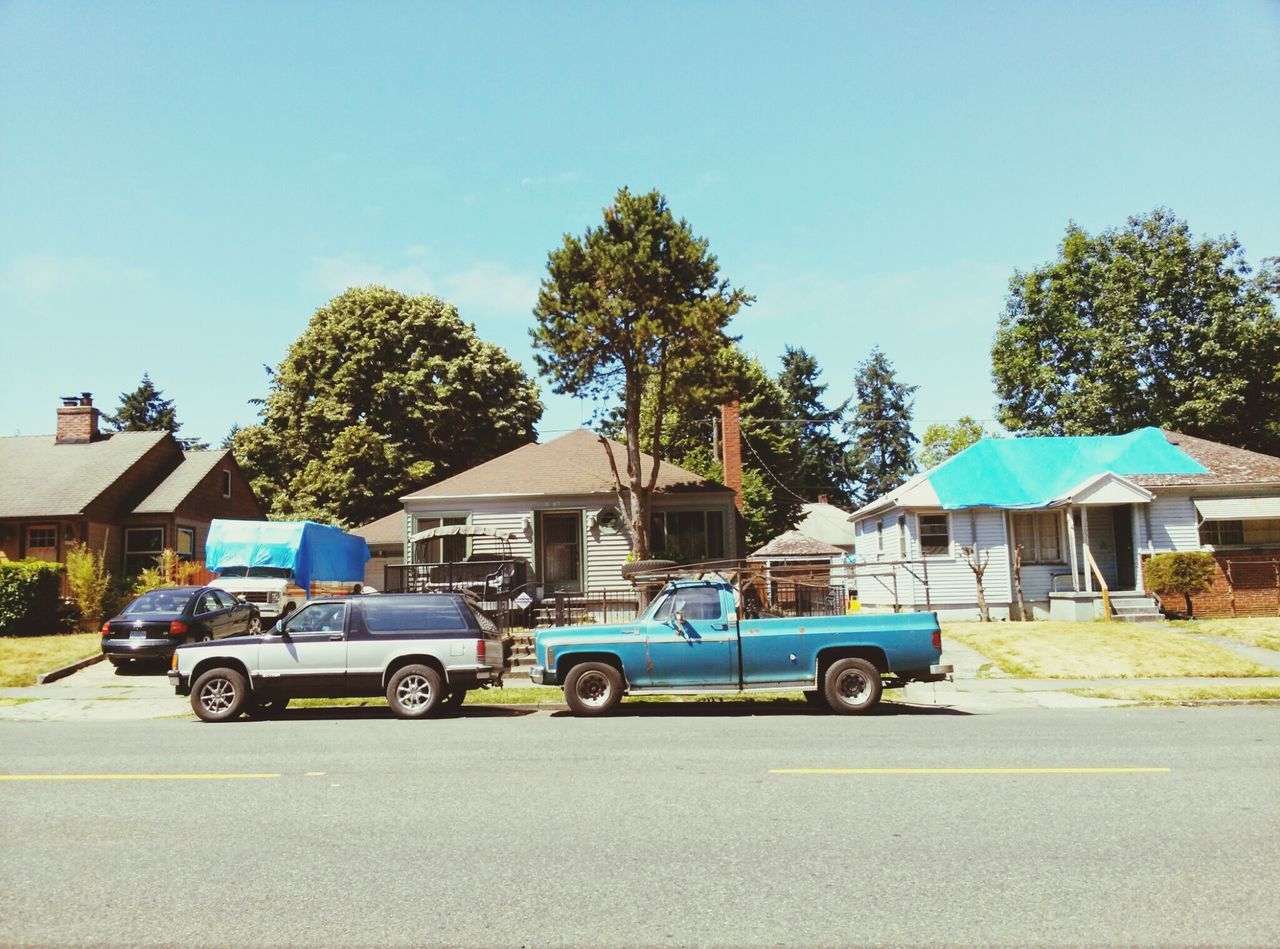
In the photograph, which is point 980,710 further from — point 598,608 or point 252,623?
point 252,623

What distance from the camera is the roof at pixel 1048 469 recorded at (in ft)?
86.8

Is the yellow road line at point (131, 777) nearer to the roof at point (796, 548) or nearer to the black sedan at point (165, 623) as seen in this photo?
the black sedan at point (165, 623)

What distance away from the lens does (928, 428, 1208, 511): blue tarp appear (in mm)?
26703

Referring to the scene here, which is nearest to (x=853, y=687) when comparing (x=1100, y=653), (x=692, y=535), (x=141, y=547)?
(x=1100, y=653)

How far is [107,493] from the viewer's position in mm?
32312

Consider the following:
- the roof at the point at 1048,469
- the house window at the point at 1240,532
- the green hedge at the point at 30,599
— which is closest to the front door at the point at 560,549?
the roof at the point at 1048,469

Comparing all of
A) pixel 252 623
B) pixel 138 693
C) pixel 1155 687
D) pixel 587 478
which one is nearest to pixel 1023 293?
pixel 587 478

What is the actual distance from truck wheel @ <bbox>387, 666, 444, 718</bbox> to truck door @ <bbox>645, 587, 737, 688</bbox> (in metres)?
2.87

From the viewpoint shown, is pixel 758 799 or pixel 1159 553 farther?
pixel 1159 553

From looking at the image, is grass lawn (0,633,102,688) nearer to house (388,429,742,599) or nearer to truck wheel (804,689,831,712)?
house (388,429,742,599)

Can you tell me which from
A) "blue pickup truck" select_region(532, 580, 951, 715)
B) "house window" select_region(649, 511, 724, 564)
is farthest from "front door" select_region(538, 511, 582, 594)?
"blue pickup truck" select_region(532, 580, 951, 715)

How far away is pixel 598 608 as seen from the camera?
1005 inches

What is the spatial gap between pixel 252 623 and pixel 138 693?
5.44 meters

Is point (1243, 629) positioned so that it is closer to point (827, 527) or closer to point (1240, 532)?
point (1240, 532)
